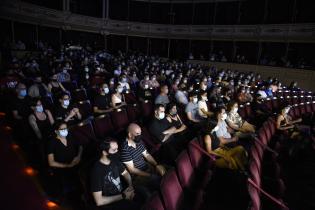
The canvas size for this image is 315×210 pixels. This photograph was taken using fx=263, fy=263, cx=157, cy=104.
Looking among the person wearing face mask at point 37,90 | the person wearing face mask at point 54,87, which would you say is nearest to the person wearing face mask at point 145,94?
the person wearing face mask at point 54,87

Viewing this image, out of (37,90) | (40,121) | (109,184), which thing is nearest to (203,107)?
(40,121)

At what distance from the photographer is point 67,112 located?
17.1 feet

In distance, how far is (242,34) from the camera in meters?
18.2

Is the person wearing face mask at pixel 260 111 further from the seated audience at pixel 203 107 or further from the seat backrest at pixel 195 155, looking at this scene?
the seat backrest at pixel 195 155

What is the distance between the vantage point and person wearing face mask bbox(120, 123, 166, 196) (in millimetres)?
3365

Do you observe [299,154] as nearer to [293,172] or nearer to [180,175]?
[293,172]

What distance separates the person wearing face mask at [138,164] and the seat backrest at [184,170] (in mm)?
350

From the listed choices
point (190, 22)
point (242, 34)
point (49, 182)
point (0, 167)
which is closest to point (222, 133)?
point (49, 182)

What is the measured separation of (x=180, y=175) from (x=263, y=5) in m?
18.2

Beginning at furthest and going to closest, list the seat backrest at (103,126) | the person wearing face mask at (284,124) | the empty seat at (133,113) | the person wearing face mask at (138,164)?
the person wearing face mask at (284,124) → the empty seat at (133,113) → the seat backrest at (103,126) → the person wearing face mask at (138,164)

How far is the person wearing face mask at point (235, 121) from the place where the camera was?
18.7 feet

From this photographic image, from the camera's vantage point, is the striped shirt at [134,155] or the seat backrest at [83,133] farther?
the seat backrest at [83,133]

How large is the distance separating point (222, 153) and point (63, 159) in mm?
2366

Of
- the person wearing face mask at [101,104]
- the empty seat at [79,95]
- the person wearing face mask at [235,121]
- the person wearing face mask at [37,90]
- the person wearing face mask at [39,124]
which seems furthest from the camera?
the empty seat at [79,95]
